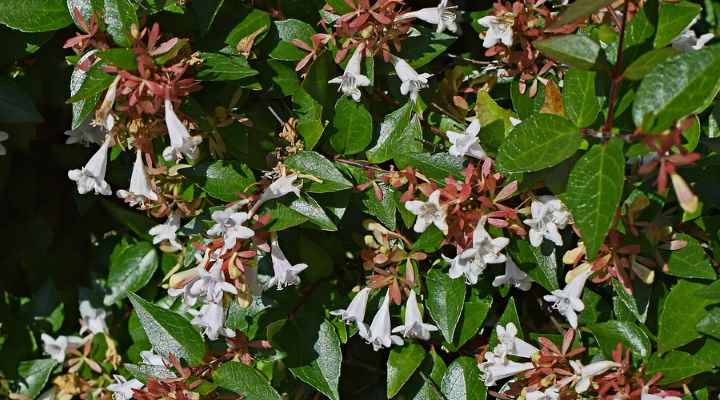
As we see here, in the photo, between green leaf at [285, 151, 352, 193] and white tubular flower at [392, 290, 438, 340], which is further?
white tubular flower at [392, 290, 438, 340]

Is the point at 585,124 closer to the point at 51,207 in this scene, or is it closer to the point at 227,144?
the point at 227,144

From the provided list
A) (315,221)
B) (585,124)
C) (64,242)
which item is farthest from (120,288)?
(585,124)

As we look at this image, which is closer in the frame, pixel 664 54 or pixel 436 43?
pixel 664 54

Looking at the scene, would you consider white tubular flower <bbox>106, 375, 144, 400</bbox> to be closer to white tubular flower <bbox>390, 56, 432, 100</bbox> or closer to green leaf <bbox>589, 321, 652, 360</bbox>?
white tubular flower <bbox>390, 56, 432, 100</bbox>

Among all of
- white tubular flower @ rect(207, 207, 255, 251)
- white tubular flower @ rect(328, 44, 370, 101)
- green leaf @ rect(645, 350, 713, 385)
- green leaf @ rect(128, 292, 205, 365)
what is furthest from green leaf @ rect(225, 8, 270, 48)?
green leaf @ rect(645, 350, 713, 385)

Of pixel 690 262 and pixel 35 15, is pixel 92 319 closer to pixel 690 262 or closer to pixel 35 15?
pixel 35 15

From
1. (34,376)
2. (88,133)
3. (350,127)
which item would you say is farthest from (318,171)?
(34,376)

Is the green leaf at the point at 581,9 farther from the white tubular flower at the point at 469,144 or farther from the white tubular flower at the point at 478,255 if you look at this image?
the white tubular flower at the point at 478,255
